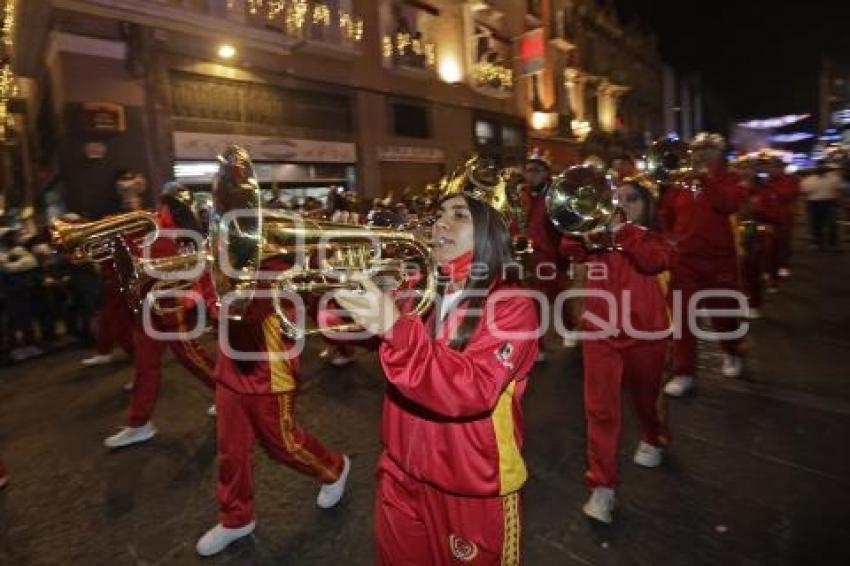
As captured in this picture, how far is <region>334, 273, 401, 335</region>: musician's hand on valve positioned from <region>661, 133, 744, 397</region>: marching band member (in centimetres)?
421

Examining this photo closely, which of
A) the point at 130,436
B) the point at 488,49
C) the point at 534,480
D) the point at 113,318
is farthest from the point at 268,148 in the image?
the point at 488,49

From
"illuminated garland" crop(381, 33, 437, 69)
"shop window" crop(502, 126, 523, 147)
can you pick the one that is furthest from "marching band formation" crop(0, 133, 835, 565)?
"shop window" crop(502, 126, 523, 147)

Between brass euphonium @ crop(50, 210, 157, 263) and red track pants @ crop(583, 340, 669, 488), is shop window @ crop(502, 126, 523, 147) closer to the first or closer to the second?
brass euphonium @ crop(50, 210, 157, 263)

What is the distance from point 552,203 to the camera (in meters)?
3.85

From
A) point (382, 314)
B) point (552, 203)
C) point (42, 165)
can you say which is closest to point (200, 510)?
point (382, 314)

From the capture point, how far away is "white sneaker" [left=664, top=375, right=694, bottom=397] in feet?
16.7

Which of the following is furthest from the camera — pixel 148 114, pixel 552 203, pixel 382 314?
pixel 148 114

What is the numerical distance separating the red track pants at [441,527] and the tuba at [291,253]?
2.04 ft

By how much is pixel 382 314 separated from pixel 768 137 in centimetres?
6993

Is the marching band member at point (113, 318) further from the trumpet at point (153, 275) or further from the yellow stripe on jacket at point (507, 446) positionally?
the yellow stripe on jacket at point (507, 446)

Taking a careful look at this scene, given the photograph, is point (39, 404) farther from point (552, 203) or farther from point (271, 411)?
point (552, 203)

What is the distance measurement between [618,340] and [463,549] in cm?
187

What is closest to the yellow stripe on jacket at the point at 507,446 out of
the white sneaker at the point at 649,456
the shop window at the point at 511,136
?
the white sneaker at the point at 649,456

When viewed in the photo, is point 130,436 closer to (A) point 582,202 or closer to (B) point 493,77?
(A) point 582,202
